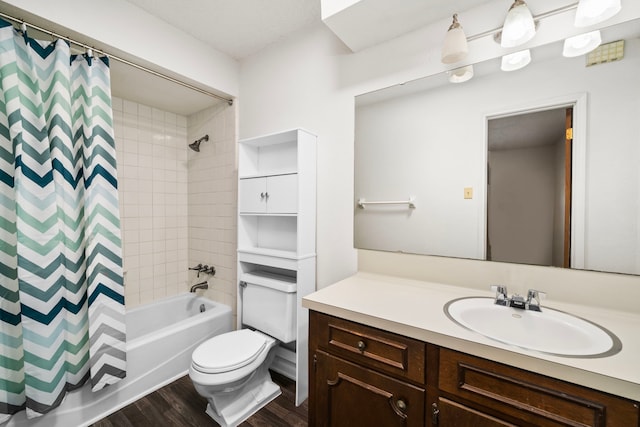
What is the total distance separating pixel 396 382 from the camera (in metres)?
0.96

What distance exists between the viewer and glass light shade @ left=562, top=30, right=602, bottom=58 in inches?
41.3

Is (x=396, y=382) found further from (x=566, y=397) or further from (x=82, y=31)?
(x=82, y=31)

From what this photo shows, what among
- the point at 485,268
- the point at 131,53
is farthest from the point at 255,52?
the point at 485,268

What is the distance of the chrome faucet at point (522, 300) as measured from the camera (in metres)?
1.04

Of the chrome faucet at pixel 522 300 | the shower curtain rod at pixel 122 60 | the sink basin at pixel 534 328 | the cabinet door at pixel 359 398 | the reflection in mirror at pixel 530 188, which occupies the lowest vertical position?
the cabinet door at pixel 359 398

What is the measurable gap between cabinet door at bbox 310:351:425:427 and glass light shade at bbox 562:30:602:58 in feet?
4.85

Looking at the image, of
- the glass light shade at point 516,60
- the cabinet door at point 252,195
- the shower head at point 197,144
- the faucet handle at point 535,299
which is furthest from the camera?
the shower head at point 197,144

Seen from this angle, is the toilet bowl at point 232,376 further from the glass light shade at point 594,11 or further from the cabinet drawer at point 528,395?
the glass light shade at point 594,11

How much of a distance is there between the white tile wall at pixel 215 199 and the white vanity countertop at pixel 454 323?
1369 millimetres

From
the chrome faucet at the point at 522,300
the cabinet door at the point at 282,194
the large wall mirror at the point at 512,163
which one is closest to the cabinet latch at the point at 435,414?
the chrome faucet at the point at 522,300

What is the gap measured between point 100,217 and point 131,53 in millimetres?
1061

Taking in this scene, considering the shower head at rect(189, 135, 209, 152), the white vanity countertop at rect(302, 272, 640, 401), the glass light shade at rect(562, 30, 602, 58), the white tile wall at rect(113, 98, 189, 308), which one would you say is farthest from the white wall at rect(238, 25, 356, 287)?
the white tile wall at rect(113, 98, 189, 308)

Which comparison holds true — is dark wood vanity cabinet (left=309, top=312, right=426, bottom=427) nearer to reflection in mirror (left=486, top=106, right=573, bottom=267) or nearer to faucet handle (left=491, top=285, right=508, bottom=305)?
faucet handle (left=491, top=285, right=508, bottom=305)

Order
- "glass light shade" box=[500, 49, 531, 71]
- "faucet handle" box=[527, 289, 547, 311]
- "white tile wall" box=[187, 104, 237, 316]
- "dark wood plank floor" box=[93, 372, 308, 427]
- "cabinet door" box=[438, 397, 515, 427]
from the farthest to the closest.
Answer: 1. "white tile wall" box=[187, 104, 237, 316]
2. "dark wood plank floor" box=[93, 372, 308, 427]
3. "glass light shade" box=[500, 49, 531, 71]
4. "faucet handle" box=[527, 289, 547, 311]
5. "cabinet door" box=[438, 397, 515, 427]
